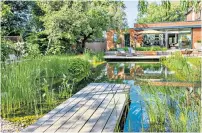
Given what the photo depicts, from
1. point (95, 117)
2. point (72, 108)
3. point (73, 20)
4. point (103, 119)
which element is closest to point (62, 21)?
point (73, 20)

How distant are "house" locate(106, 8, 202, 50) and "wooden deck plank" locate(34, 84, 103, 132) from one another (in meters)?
17.2

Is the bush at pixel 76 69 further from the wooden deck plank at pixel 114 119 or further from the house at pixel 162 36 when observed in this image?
the house at pixel 162 36

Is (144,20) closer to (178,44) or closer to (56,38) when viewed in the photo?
(178,44)

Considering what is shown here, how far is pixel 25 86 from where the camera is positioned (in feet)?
14.9

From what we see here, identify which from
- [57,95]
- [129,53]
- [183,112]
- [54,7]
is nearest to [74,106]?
[57,95]

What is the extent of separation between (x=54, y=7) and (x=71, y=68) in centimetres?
779

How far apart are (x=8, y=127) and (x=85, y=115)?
1.12 m

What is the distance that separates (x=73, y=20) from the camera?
14.2 m

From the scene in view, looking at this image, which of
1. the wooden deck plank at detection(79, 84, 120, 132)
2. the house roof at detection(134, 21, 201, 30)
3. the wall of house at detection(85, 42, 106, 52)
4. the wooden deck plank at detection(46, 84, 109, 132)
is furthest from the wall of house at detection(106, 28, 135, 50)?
the wooden deck plank at detection(46, 84, 109, 132)

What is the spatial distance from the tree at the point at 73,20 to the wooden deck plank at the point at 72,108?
8.17 meters

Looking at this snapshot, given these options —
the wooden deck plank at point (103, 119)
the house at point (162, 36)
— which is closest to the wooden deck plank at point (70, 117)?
the wooden deck plank at point (103, 119)

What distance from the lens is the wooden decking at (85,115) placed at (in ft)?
10.5

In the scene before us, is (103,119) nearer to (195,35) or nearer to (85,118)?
(85,118)

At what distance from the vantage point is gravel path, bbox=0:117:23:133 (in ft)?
11.6
